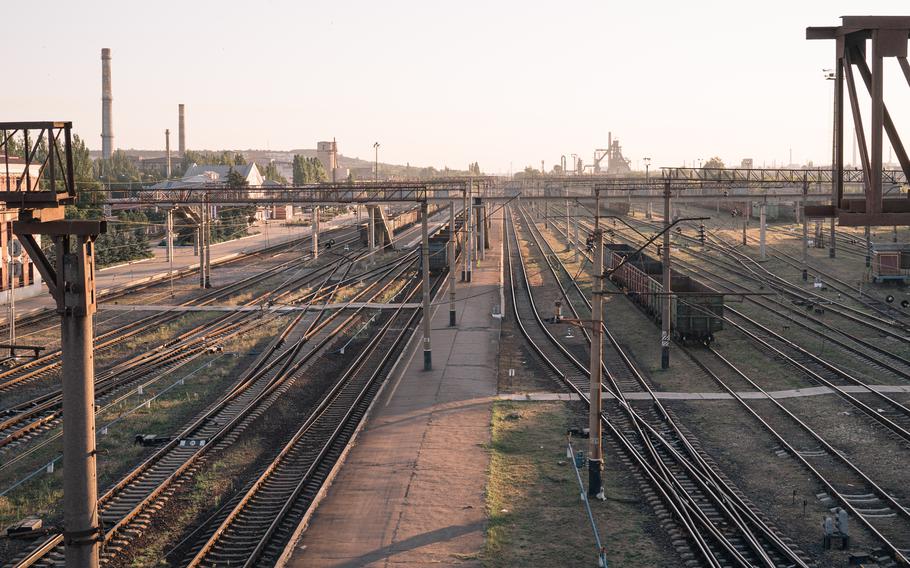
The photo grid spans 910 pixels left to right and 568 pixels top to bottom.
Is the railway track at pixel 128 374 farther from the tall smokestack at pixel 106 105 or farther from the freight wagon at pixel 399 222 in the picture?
the tall smokestack at pixel 106 105

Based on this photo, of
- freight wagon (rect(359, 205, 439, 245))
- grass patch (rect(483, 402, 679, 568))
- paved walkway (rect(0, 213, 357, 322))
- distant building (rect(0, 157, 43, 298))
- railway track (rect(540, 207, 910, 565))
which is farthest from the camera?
freight wagon (rect(359, 205, 439, 245))

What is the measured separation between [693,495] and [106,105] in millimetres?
126231

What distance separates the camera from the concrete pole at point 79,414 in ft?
38.7

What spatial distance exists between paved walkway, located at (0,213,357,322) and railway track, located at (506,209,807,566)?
1176 inches

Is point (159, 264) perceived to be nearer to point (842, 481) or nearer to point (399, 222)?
point (399, 222)

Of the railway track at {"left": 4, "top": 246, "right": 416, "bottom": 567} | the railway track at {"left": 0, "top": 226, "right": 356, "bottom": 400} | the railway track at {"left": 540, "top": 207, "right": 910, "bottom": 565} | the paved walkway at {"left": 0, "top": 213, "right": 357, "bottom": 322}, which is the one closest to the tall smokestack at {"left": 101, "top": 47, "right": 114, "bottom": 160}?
the paved walkway at {"left": 0, "top": 213, "right": 357, "bottom": 322}

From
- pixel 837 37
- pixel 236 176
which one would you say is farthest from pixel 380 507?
pixel 236 176

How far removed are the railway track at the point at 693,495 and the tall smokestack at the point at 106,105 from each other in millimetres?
112791

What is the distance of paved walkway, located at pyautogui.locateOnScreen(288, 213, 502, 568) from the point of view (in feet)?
53.1

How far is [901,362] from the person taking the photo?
31281 millimetres

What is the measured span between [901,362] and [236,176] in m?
79.9

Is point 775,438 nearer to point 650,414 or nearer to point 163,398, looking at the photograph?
point 650,414

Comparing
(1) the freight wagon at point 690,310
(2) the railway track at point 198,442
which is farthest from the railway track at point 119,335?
(1) the freight wagon at point 690,310

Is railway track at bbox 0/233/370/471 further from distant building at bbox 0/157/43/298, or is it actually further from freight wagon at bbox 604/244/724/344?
freight wagon at bbox 604/244/724/344
